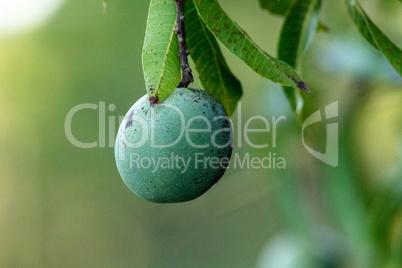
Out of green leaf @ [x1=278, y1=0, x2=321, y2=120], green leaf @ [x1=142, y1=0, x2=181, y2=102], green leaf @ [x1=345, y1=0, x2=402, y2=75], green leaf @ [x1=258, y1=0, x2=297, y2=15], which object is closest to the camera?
green leaf @ [x1=142, y1=0, x2=181, y2=102]

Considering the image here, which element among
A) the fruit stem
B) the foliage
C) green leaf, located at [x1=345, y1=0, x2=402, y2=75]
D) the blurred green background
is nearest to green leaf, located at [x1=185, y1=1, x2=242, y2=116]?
the foliage

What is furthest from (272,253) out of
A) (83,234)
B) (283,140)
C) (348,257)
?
(83,234)

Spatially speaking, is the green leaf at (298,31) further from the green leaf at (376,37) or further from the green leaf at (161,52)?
the green leaf at (161,52)

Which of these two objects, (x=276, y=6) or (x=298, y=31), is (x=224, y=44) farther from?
(x=276, y=6)

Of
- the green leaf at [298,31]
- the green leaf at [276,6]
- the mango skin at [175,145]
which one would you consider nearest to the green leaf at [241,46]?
the mango skin at [175,145]

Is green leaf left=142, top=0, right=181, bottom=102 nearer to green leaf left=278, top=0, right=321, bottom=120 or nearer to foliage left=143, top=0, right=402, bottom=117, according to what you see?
foliage left=143, top=0, right=402, bottom=117

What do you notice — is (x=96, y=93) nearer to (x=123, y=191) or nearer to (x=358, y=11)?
(x=123, y=191)
